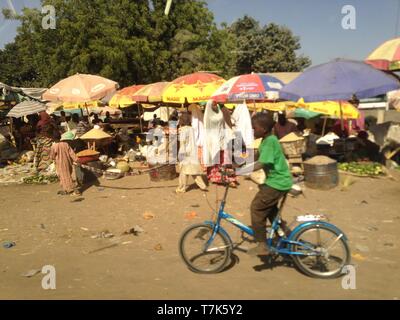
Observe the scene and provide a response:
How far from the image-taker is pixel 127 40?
20078 millimetres

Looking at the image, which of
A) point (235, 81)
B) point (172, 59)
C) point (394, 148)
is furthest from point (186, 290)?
point (172, 59)

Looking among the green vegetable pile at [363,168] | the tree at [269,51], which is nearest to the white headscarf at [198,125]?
the green vegetable pile at [363,168]

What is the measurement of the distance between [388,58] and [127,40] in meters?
15.2

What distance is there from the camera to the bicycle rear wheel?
3877 mm

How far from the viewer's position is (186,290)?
12.5 feet

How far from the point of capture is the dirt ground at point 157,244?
12.5ft

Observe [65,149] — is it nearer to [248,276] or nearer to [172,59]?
[248,276]

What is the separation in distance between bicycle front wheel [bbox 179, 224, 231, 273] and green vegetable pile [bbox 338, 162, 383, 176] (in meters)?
5.80

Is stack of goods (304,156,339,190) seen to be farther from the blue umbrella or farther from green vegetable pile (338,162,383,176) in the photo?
the blue umbrella

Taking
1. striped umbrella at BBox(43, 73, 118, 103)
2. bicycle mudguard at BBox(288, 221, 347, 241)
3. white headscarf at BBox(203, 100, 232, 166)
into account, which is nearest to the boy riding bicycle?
bicycle mudguard at BBox(288, 221, 347, 241)

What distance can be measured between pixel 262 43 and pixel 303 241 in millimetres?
36095

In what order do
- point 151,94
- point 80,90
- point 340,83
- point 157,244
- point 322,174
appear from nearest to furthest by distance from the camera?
1. point 157,244
2. point 340,83
3. point 322,174
4. point 80,90
5. point 151,94

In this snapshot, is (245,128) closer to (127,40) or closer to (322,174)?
(322,174)

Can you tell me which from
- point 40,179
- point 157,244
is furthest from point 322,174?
point 40,179
